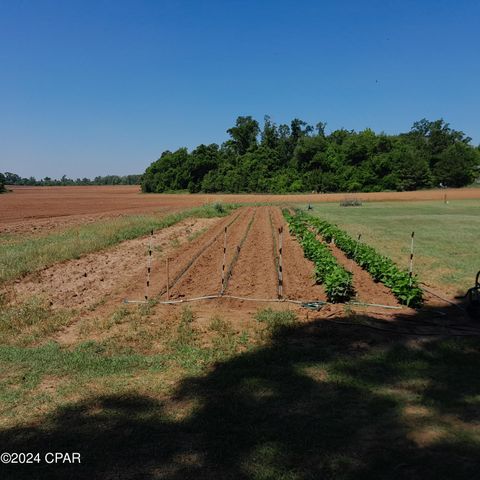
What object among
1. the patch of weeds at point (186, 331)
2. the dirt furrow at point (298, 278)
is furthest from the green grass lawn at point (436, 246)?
the patch of weeds at point (186, 331)

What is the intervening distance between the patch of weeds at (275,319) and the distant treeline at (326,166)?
78.9 metres

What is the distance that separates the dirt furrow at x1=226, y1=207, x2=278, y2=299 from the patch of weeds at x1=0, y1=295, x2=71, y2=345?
164 inches

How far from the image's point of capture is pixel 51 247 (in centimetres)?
1862

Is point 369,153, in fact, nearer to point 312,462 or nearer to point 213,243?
point 213,243

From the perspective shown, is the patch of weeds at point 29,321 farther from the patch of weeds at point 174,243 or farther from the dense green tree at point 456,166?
the dense green tree at point 456,166

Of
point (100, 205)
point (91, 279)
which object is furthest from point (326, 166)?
point (91, 279)

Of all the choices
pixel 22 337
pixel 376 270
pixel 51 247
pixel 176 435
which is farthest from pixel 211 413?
pixel 51 247

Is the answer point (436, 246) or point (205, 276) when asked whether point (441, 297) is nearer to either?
point (205, 276)

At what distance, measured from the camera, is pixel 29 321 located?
29.6ft

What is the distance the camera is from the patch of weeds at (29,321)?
8.20 m

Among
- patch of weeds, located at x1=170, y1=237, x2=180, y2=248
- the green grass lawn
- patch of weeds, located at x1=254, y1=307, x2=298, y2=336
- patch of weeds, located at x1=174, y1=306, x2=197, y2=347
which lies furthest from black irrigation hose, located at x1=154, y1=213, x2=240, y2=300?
the green grass lawn

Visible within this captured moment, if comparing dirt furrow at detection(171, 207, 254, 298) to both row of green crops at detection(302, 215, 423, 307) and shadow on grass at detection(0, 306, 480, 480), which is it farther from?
shadow on grass at detection(0, 306, 480, 480)

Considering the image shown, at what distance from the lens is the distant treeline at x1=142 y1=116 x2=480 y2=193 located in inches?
3351

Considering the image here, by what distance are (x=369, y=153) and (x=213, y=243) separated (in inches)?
2871
